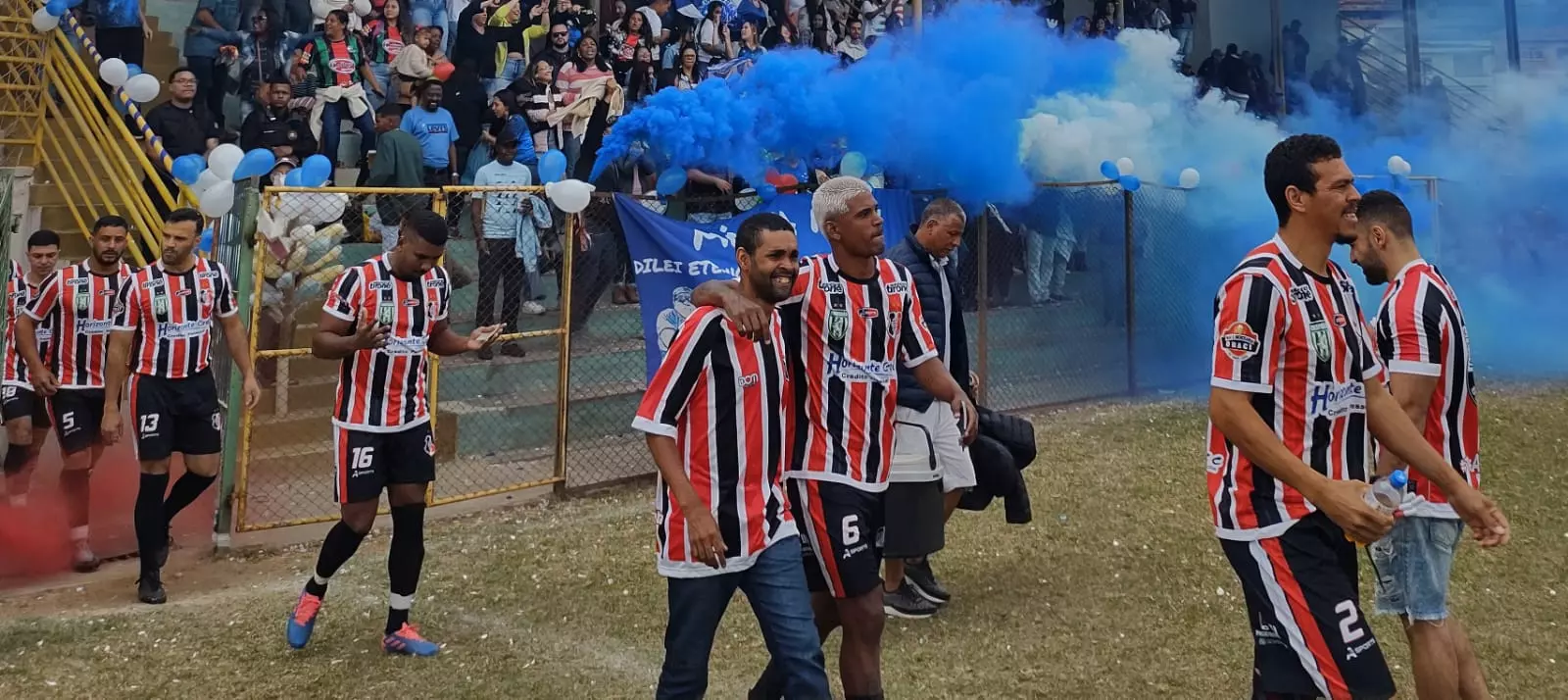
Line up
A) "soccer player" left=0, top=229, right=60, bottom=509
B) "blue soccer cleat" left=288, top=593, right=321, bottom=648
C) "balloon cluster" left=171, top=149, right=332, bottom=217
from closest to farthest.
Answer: "blue soccer cleat" left=288, top=593, right=321, bottom=648 → "soccer player" left=0, top=229, right=60, bottom=509 → "balloon cluster" left=171, top=149, right=332, bottom=217

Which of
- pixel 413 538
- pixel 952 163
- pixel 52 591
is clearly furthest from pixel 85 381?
pixel 952 163

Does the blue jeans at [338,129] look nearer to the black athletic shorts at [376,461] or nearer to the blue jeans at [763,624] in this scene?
the black athletic shorts at [376,461]

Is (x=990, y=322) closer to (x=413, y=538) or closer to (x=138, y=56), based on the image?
(x=413, y=538)

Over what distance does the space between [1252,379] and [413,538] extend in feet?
12.4

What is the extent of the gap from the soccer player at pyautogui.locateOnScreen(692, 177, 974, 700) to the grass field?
3.25ft

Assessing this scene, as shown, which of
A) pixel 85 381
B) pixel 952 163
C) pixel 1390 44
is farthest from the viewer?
pixel 1390 44

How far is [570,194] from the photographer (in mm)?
8125

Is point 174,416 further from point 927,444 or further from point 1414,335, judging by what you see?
point 1414,335

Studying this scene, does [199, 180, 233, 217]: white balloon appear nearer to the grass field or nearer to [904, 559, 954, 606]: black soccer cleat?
the grass field

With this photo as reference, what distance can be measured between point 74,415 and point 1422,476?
703 centimetres

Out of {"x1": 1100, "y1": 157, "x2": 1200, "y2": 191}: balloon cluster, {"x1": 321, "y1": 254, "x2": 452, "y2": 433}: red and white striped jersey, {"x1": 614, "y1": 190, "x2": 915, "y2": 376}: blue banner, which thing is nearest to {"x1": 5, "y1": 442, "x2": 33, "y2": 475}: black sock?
{"x1": 321, "y1": 254, "x2": 452, "y2": 433}: red and white striped jersey

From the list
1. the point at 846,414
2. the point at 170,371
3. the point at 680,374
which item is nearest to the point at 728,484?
the point at 680,374

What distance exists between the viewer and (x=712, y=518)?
3848mm

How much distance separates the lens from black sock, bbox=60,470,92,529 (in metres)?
7.51
